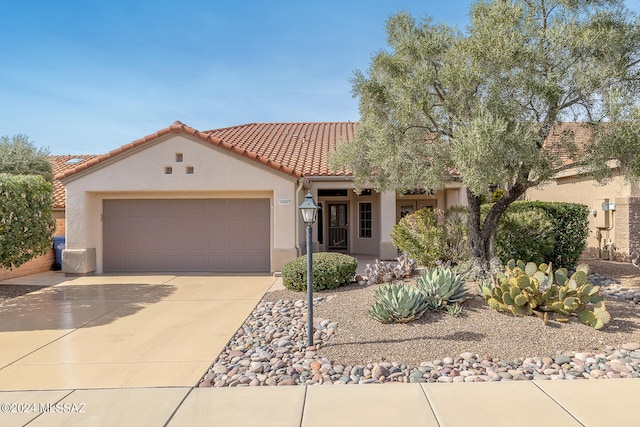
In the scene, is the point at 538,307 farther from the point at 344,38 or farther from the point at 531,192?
the point at 531,192

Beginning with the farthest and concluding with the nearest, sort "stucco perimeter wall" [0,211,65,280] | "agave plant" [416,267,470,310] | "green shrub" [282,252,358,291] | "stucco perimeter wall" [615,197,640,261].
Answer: "stucco perimeter wall" [615,197,640,261]
"stucco perimeter wall" [0,211,65,280]
"green shrub" [282,252,358,291]
"agave plant" [416,267,470,310]

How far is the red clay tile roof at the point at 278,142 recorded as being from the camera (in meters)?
12.2

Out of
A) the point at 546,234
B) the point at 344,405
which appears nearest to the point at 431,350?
the point at 344,405

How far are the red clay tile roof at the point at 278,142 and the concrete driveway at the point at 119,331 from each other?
3.80 m

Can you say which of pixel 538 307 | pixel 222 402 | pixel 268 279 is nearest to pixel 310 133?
pixel 268 279

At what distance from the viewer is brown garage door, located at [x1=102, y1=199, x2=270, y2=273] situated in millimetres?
12914

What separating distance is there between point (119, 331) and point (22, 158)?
9647mm

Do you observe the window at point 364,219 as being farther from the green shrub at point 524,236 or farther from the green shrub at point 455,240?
the green shrub at point 524,236

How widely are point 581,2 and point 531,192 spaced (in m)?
12.5

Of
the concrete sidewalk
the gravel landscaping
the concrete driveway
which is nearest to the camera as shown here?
the concrete sidewalk

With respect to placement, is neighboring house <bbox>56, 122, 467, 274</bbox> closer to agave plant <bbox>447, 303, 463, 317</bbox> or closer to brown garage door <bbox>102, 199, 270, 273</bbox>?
brown garage door <bbox>102, 199, 270, 273</bbox>

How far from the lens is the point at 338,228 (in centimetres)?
1778

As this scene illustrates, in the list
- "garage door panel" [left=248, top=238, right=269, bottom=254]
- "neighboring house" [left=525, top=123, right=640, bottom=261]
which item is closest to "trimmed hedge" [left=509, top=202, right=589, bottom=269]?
"neighboring house" [left=525, top=123, right=640, bottom=261]

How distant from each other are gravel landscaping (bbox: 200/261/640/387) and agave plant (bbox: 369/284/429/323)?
144 mm
